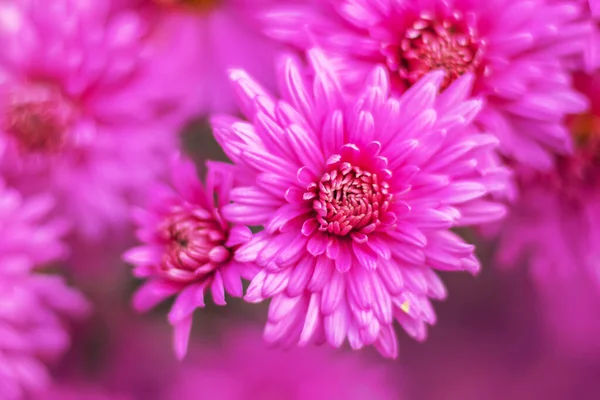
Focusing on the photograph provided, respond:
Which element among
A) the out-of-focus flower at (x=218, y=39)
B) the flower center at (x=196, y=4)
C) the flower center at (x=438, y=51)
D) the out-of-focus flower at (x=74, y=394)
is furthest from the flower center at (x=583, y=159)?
the out-of-focus flower at (x=74, y=394)

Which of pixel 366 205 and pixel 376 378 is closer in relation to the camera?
pixel 366 205

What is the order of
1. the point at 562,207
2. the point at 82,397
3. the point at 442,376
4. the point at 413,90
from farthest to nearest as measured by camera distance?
1. the point at 442,376
2. the point at 82,397
3. the point at 562,207
4. the point at 413,90

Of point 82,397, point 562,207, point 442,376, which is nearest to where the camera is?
point 562,207

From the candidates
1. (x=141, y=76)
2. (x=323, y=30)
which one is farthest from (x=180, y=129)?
(x=323, y=30)

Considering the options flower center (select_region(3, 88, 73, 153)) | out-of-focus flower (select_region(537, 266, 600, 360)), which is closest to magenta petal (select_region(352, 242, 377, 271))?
flower center (select_region(3, 88, 73, 153))

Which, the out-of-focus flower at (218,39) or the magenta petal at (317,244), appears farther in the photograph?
the out-of-focus flower at (218,39)

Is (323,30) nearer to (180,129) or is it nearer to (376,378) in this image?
(180,129)

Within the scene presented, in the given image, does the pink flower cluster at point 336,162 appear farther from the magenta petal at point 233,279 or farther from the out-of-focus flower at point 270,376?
the out-of-focus flower at point 270,376

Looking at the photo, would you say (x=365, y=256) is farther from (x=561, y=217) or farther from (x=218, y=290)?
(x=561, y=217)
